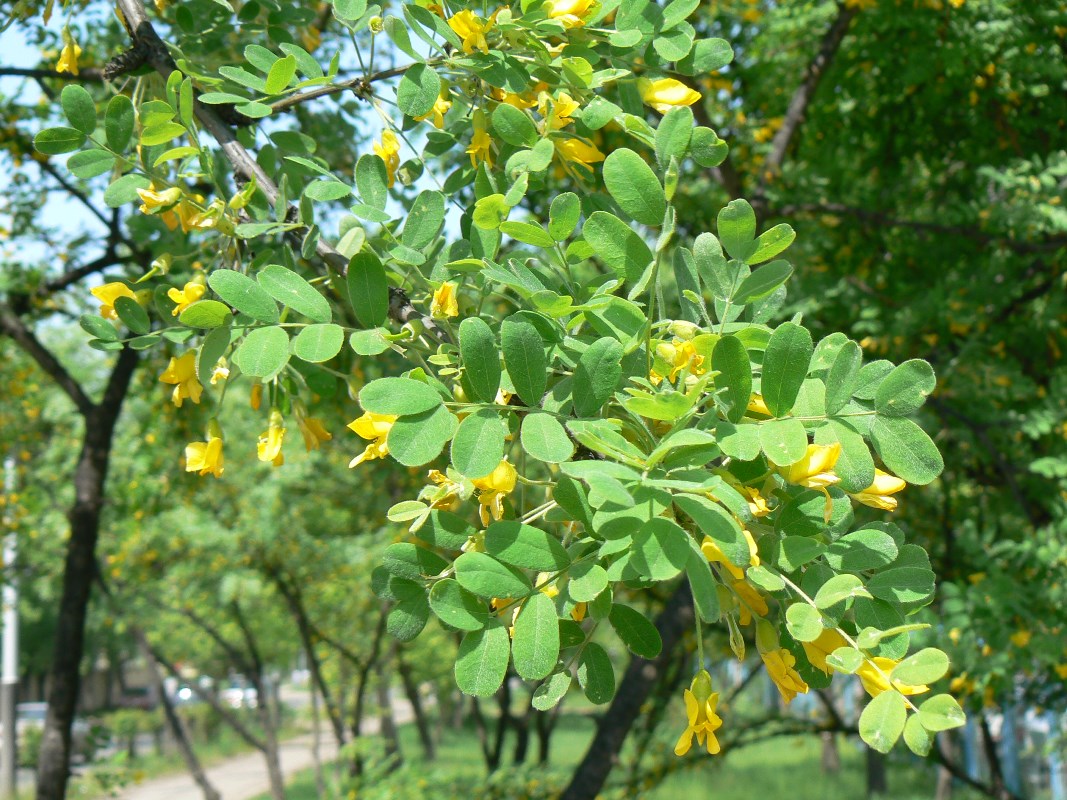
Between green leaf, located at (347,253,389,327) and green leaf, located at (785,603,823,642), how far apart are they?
1.69 feet

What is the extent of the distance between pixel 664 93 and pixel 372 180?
0.39 m

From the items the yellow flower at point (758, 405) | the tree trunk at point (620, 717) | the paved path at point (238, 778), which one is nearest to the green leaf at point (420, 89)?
the yellow flower at point (758, 405)

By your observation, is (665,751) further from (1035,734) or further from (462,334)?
(462,334)

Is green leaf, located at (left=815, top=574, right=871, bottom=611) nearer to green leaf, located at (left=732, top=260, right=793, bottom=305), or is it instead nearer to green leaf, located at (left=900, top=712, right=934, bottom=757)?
green leaf, located at (left=900, top=712, right=934, bottom=757)

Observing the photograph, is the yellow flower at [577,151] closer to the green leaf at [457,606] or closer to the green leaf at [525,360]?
the green leaf at [525,360]

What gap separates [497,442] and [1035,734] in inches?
351

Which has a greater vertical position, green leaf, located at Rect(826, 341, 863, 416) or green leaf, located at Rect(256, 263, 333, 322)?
green leaf, located at Rect(256, 263, 333, 322)

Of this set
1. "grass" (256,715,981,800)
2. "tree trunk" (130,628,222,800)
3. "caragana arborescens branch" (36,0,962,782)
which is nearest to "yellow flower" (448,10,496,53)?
"caragana arborescens branch" (36,0,962,782)

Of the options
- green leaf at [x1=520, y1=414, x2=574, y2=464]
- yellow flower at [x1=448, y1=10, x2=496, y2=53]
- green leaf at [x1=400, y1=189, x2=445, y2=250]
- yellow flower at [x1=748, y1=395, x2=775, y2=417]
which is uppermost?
yellow flower at [x1=448, y1=10, x2=496, y2=53]

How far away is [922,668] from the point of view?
75 cm

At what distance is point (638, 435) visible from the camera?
885 millimetres

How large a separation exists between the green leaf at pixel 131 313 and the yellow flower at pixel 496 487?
57 cm

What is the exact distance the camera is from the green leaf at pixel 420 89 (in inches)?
45.3

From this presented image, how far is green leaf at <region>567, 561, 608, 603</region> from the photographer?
80 centimetres
